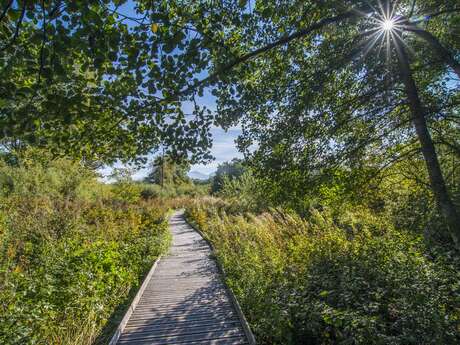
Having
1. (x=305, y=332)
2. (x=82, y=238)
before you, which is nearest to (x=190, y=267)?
(x=82, y=238)

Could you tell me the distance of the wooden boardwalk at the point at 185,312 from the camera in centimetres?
427

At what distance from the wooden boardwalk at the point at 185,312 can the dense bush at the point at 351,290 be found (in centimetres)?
37

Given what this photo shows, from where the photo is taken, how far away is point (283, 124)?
11.8 ft

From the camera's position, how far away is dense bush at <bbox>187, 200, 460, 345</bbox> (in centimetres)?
288

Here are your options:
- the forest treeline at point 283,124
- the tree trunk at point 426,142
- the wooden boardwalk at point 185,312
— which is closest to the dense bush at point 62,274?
the forest treeline at point 283,124

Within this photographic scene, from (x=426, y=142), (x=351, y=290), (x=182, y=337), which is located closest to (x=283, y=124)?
(x=426, y=142)

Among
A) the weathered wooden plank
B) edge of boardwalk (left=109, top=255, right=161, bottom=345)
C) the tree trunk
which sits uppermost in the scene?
the tree trunk

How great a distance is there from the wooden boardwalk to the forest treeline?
41 centimetres

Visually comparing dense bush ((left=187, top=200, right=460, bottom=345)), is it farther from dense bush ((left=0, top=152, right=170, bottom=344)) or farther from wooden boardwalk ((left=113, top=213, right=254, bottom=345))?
dense bush ((left=0, top=152, right=170, bottom=344))

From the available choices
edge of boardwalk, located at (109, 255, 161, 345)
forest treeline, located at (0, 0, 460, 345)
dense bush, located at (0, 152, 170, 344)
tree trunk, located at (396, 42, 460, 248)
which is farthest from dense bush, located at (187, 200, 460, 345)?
dense bush, located at (0, 152, 170, 344)

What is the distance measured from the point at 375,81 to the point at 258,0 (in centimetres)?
200

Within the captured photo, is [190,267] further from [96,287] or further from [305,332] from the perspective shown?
[305,332]

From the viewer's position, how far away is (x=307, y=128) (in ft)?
12.0

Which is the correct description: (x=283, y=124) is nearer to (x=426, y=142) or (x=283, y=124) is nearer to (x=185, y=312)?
(x=426, y=142)
